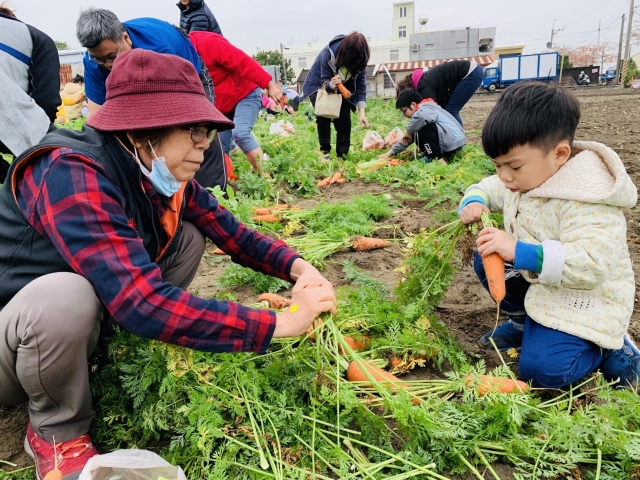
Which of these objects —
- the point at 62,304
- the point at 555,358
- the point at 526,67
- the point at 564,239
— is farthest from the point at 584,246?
the point at 526,67

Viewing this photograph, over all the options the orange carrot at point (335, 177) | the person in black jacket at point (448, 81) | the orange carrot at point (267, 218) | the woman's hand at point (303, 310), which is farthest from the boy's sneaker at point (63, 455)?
the person in black jacket at point (448, 81)

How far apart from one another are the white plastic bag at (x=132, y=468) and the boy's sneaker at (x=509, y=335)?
1724 mm

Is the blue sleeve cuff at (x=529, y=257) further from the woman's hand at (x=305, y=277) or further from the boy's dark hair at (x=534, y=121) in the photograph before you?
the woman's hand at (x=305, y=277)

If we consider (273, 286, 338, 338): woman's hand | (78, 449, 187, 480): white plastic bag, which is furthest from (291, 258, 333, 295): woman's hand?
(78, 449, 187, 480): white plastic bag

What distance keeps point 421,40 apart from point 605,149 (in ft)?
191

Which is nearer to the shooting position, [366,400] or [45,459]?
[45,459]

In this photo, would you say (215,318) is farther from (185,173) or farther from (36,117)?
(36,117)

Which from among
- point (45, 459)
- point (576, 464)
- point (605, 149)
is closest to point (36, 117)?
point (45, 459)

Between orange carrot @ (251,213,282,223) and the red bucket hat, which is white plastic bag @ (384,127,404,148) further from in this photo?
the red bucket hat

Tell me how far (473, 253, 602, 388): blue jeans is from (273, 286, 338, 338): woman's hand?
960 mm

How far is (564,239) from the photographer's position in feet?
6.72

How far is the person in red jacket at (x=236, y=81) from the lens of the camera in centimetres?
494

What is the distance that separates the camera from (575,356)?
6.78 feet

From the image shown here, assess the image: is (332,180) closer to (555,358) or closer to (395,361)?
(395,361)
